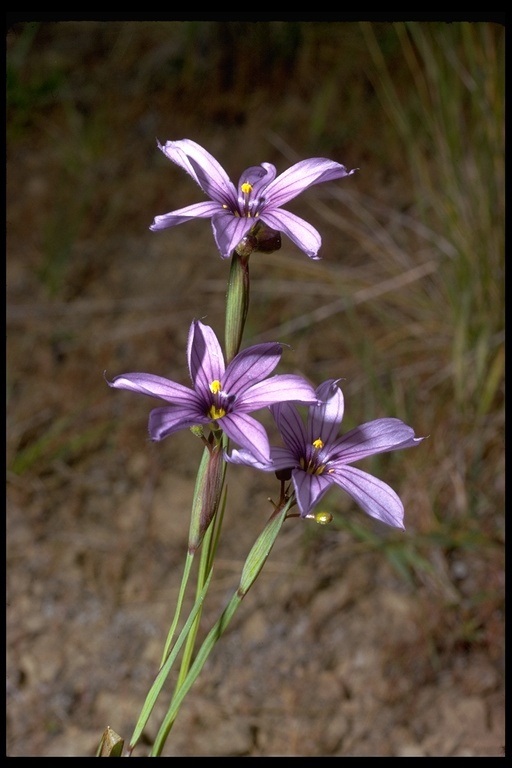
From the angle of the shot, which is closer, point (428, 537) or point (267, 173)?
point (267, 173)

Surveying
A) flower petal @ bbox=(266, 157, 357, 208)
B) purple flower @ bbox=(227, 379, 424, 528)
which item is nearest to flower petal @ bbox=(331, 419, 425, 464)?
purple flower @ bbox=(227, 379, 424, 528)

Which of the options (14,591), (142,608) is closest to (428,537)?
(142,608)

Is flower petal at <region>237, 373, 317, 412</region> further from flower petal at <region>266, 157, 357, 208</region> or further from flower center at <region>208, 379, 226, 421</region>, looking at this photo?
flower petal at <region>266, 157, 357, 208</region>

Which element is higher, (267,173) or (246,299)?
(267,173)

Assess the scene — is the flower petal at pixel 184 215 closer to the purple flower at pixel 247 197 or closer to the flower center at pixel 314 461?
the purple flower at pixel 247 197

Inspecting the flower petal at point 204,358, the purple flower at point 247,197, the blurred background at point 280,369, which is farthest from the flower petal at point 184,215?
the blurred background at point 280,369

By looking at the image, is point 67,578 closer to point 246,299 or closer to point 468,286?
point 246,299

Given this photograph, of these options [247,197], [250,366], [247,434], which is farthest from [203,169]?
[247,434]
